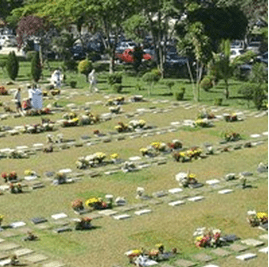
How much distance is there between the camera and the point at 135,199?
746 inches

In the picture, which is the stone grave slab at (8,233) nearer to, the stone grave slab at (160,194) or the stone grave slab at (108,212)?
the stone grave slab at (108,212)

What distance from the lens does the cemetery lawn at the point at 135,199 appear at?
50.8 feet

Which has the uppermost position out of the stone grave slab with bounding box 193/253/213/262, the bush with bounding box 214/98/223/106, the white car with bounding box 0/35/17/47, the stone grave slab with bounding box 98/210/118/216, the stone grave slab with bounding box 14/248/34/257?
the white car with bounding box 0/35/17/47

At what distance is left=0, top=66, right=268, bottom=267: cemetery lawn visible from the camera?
15.5 meters

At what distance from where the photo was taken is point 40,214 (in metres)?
17.8

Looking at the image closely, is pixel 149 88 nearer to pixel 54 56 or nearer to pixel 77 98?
pixel 77 98

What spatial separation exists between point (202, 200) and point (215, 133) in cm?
875

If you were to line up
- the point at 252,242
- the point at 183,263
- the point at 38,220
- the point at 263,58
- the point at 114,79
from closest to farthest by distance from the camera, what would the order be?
the point at 183,263 < the point at 252,242 < the point at 38,220 < the point at 114,79 < the point at 263,58

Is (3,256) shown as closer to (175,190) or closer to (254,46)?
(175,190)

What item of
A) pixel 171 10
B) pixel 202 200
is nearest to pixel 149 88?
pixel 171 10

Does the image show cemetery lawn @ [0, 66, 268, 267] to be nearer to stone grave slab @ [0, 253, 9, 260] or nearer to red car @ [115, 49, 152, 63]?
stone grave slab @ [0, 253, 9, 260]

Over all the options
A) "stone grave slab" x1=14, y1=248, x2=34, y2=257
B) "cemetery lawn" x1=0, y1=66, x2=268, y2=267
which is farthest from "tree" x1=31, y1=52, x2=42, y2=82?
"stone grave slab" x1=14, y1=248, x2=34, y2=257

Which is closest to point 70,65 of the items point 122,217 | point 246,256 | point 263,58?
point 263,58

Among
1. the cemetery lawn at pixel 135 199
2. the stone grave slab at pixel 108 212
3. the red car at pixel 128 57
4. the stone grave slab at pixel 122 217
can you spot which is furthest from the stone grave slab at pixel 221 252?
the red car at pixel 128 57
